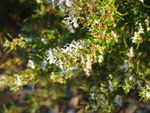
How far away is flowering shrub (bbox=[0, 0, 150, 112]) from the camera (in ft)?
4.79

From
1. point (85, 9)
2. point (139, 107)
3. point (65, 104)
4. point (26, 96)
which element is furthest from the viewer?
point (26, 96)

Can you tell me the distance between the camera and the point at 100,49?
65.2 inches

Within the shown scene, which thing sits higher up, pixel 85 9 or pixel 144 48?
pixel 85 9

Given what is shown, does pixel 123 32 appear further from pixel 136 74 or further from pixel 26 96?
pixel 26 96

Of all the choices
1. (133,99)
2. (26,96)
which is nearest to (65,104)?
(26,96)

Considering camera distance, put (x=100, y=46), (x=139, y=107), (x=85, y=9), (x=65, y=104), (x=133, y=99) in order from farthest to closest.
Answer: (x=65, y=104)
(x=139, y=107)
(x=133, y=99)
(x=100, y=46)
(x=85, y=9)

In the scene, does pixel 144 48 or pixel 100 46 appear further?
pixel 144 48

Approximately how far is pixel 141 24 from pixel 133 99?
150 centimetres

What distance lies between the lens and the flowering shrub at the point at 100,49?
146 centimetres

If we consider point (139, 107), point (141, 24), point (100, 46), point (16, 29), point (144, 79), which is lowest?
point (139, 107)

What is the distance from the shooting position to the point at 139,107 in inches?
120

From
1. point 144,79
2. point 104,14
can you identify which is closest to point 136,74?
point 144,79

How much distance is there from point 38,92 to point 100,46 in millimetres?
2371

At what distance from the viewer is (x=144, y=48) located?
1.99 meters
